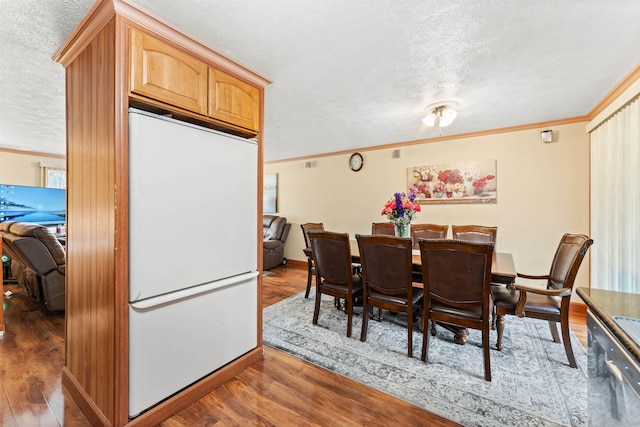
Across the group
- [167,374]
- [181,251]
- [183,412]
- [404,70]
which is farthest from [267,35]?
[183,412]

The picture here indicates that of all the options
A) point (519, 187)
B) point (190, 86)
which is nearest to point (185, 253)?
point (190, 86)

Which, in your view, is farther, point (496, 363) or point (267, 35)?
point (496, 363)

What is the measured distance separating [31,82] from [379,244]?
333 centimetres

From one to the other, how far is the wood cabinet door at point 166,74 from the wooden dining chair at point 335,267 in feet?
4.90

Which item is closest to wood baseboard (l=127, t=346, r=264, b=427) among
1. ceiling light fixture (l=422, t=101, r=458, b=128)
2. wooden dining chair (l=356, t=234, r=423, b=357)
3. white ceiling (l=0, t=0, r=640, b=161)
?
wooden dining chair (l=356, t=234, r=423, b=357)

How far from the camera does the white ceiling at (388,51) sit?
1472 mm

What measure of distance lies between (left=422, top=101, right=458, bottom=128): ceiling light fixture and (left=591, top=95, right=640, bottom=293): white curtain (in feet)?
4.48

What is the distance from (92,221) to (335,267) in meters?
1.89

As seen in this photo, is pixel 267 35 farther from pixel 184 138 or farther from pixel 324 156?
pixel 324 156

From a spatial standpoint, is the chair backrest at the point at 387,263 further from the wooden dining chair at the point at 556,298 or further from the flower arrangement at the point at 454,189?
the flower arrangement at the point at 454,189

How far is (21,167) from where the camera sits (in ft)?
16.0

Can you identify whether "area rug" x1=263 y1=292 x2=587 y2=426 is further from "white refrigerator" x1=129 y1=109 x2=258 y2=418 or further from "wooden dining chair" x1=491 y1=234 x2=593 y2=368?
"white refrigerator" x1=129 y1=109 x2=258 y2=418

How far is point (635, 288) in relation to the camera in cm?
230

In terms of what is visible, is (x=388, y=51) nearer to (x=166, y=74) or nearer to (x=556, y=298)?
(x=166, y=74)
